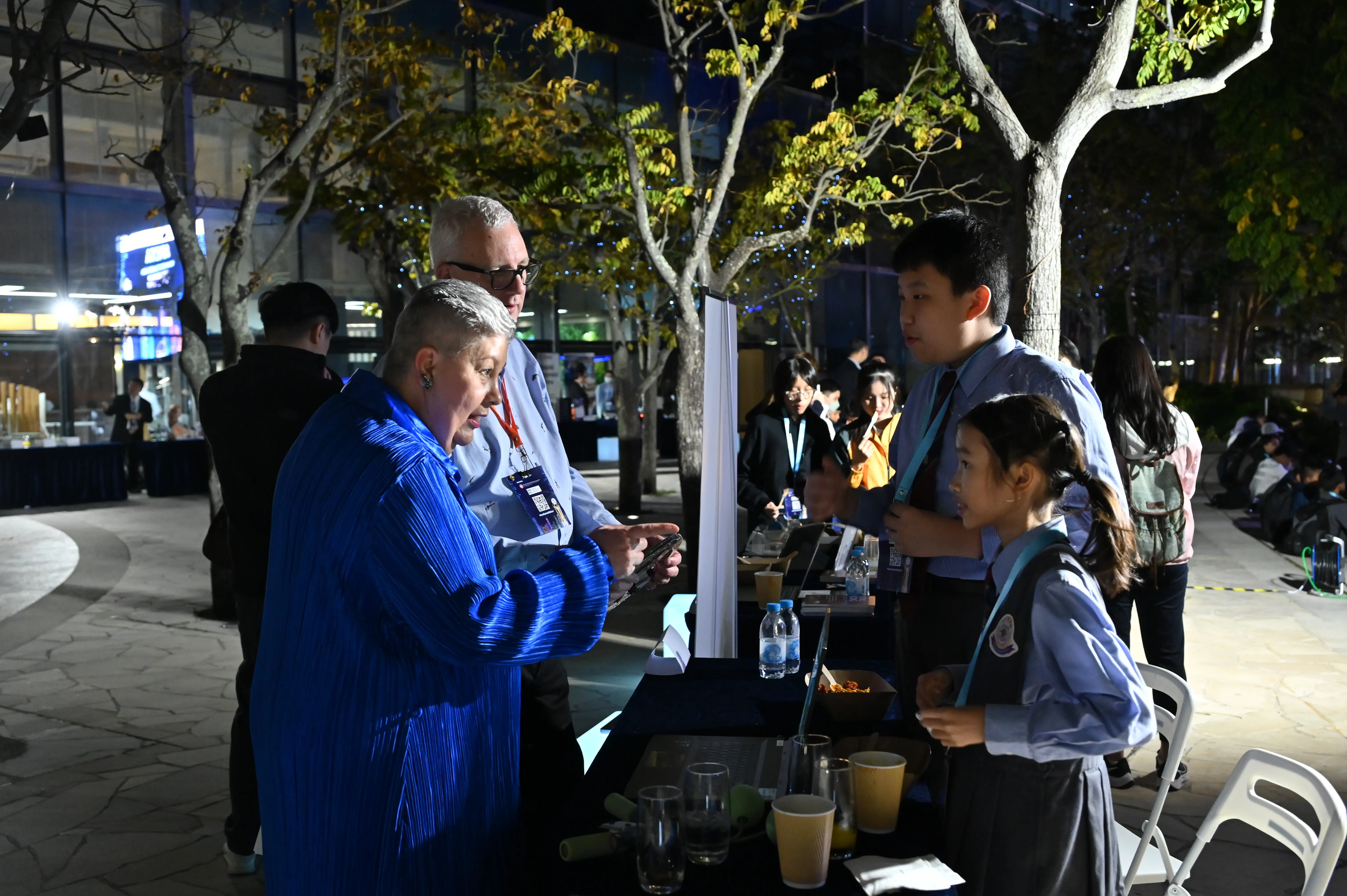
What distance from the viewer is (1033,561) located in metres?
2.11

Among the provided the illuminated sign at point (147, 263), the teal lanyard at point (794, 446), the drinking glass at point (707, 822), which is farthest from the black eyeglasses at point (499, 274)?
the illuminated sign at point (147, 263)

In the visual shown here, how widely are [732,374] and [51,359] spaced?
18.4 m

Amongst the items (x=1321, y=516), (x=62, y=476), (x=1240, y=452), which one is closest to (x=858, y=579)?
(x=1321, y=516)

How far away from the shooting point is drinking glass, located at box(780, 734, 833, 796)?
2084 millimetres

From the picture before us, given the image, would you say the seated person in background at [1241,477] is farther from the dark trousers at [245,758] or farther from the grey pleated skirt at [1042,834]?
the grey pleated skirt at [1042,834]

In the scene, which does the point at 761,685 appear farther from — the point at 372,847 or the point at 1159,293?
the point at 1159,293

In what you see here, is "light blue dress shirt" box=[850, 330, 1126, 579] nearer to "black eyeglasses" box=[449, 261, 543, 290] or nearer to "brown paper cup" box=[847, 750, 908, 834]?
"brown paper cup" box=[847, 750, 908, 834]

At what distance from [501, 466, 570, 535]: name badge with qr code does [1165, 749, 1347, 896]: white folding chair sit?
5.33 feet

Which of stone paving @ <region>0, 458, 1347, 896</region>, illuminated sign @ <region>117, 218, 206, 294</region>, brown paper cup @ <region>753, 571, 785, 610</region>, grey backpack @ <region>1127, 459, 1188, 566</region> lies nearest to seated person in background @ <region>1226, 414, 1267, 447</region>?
stone paving @ <region>0, 458, 1347, 896</region>

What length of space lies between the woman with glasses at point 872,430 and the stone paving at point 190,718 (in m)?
1.84

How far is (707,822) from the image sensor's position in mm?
1987

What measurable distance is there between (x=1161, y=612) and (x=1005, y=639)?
10.4ft

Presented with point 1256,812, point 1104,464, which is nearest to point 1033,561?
point 1104,464

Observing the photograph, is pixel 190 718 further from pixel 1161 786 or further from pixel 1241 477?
pixel 1241 477
